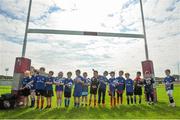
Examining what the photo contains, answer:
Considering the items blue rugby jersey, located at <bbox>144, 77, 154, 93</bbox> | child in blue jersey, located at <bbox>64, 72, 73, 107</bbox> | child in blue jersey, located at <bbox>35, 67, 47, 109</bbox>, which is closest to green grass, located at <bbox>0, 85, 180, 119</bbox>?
child in blue jersey, located at <bbox>35, 67, 47, 109</bbox>

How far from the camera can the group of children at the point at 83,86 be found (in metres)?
9.83

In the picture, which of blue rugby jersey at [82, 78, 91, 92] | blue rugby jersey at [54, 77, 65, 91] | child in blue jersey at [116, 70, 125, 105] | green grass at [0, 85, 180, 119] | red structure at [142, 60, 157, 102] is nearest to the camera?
green grass at [0, 85, 180, 119]

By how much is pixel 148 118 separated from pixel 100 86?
3.34m

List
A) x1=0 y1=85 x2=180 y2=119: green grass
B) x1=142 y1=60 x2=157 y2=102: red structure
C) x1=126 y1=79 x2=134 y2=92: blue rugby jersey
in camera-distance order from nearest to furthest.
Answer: x1=0 y1=85 x2=180 y2=119: green grass < x1=126 y1=79 x2=134 y2=92: blue rugby jersey < x1=142 y1=60 x2=157 y2=102: red structure

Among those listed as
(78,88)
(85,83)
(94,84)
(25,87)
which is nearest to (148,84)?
(94,84)

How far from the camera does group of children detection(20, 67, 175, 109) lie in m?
9.83

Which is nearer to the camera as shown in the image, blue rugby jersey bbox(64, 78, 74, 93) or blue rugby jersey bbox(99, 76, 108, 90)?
blue rugby jersey bbox(64, 78, 74, 93)

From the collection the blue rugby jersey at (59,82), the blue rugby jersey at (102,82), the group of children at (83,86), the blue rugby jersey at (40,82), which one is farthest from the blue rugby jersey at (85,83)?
the blue rugby jersey at (40,82)

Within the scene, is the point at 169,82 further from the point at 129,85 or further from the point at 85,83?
the point at 85,83

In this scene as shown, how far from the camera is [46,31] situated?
11.3m

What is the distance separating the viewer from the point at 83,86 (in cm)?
1036

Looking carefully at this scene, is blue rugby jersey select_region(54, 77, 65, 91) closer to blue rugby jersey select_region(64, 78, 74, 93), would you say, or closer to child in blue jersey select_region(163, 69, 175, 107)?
blue rugby jersey select_region(64, 78, 74, 93)

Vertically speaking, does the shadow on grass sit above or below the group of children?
below

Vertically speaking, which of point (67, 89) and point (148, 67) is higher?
point (148, 67)
